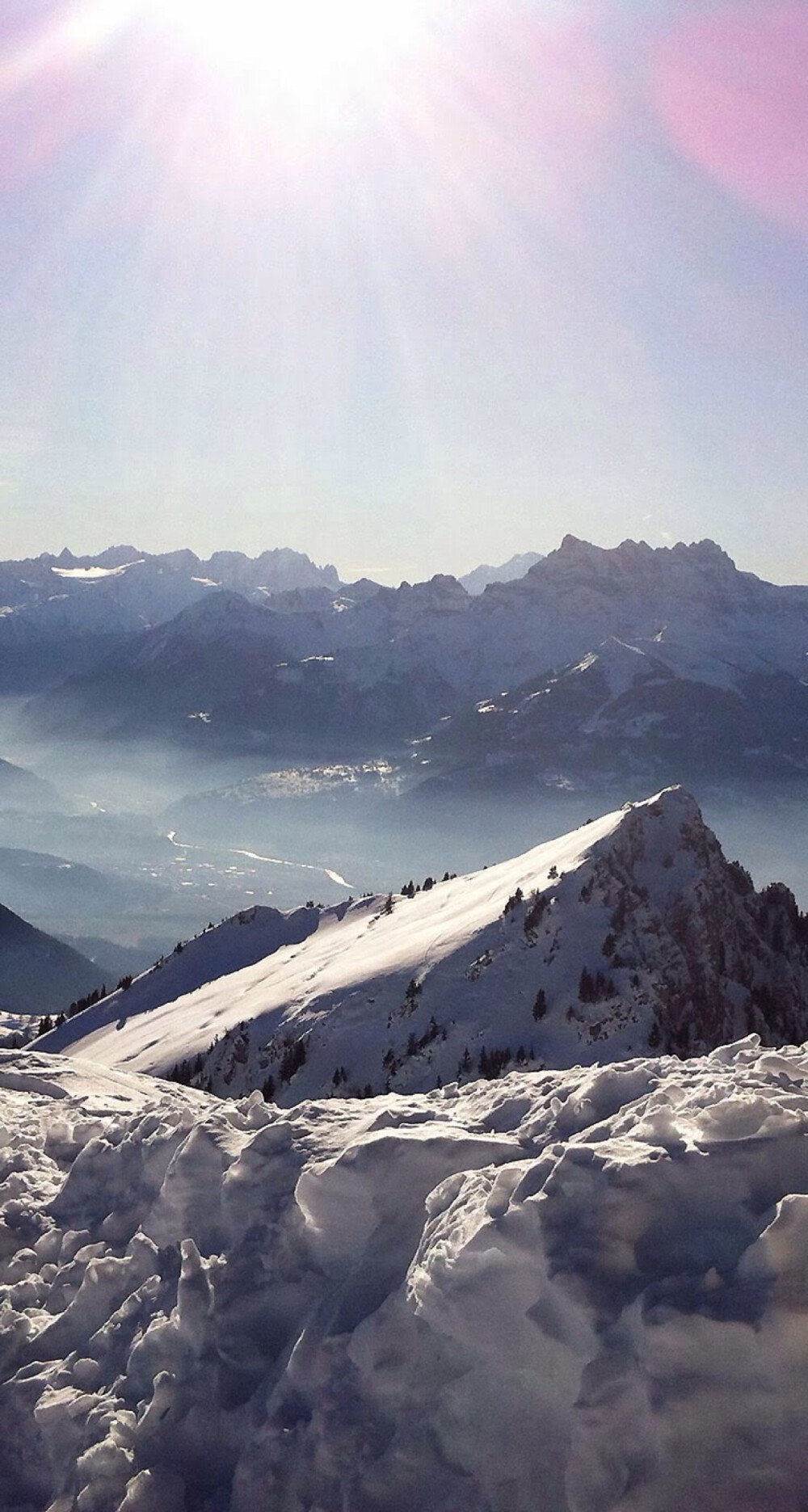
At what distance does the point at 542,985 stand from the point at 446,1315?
4378cm

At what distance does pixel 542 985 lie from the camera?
2047 inches

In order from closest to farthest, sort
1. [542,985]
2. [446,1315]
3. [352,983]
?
[446,1315]
[542,985]
[352,983]

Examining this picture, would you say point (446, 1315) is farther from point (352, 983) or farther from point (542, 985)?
point (352, 983)

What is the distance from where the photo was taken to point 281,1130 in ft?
43.7

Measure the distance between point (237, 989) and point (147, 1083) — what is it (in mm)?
40288

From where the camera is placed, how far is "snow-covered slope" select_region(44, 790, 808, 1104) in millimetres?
49031

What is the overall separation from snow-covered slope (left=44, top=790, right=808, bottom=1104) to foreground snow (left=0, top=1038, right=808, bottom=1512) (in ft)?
107

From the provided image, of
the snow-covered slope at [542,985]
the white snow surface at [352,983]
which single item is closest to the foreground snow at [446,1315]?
the snow-covered slope at [542,985]

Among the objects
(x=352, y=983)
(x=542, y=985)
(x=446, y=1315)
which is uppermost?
(x=446, y=1315)

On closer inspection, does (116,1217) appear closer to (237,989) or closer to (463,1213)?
(463,1213)

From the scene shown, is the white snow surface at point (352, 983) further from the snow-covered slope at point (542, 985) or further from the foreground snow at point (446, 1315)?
the foreground snow at point (446, 1315)

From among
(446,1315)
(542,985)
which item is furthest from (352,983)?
(446,1315)

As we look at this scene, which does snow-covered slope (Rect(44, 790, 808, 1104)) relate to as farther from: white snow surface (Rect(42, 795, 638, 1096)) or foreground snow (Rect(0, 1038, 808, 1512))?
foreground snow (Rect(0, 1038, 808, 1512))

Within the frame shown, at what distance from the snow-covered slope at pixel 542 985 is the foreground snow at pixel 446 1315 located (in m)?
32.5
